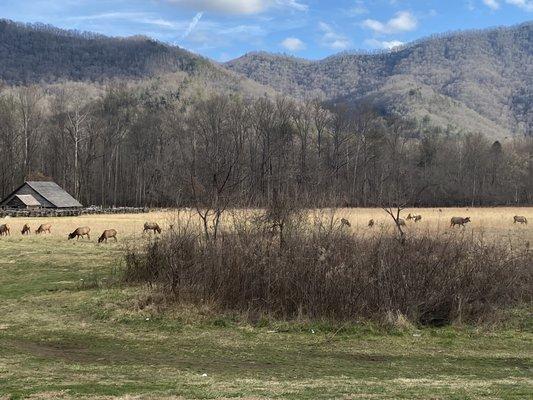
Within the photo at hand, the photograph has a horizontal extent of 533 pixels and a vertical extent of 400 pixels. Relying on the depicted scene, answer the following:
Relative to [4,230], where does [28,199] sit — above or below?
above

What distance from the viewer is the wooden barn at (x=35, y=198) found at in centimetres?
6469

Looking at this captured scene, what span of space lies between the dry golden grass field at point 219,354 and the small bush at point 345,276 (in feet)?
2.45

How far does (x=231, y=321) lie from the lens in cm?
1392

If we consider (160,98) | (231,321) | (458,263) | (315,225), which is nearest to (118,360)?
(231,321)

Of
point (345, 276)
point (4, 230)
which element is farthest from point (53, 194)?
point (345, 276)

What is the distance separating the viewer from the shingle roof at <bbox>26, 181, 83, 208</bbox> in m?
65.5

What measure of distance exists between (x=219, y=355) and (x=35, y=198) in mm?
60521

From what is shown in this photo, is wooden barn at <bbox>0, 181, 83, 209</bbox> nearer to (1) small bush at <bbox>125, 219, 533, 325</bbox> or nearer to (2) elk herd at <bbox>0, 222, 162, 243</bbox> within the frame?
(2) elk herd at <bbox>0, 222, 162, 243</bbox>

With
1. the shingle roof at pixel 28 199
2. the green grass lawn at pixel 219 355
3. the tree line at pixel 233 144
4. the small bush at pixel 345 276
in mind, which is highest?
the tree line at pixel 233 144

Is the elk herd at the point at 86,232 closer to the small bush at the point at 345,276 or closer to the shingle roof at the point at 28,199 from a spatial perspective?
the small bush at the point at 345,276

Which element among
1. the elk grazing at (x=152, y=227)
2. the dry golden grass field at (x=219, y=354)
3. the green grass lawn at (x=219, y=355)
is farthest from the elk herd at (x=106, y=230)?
the green grass lawn at (x=219, y=355)

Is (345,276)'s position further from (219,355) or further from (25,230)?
(25,230)

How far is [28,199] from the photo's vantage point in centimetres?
6500

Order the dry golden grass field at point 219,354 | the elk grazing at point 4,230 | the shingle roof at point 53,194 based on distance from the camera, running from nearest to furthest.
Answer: the dry golden grass field at point 219,354 → the elk grazing at point 4,230 → the shingle roof at point 53,194
